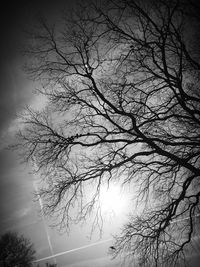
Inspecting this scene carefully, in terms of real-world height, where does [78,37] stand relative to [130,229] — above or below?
above

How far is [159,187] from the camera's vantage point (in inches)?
320

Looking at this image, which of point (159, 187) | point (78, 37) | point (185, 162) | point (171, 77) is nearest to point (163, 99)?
point (171, 77)

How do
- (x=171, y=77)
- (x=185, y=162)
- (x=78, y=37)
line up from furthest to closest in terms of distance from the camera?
(x=78, y=37) < (x=171, y=77) < (x=185, y=162)

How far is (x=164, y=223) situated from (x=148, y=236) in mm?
823

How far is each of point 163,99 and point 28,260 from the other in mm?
40982

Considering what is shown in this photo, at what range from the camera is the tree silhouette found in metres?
34.7

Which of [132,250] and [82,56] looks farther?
[82,56]

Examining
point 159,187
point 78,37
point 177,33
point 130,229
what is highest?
point 78,37

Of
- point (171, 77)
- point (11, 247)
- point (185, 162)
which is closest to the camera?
point (185, 162)

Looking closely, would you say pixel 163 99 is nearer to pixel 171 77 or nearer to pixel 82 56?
pixel 171 77

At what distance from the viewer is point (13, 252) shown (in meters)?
36.0

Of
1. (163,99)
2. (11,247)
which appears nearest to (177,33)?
(163,99)

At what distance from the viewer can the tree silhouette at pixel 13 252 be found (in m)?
34.7

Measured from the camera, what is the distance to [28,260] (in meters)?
36.9
